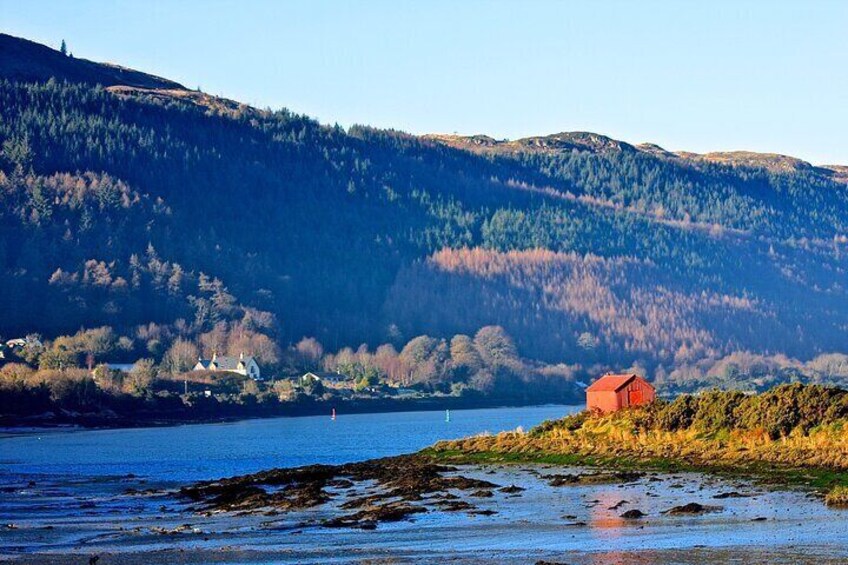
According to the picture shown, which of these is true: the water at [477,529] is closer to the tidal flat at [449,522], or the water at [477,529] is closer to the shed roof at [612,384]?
the tidal flat at [449,522]

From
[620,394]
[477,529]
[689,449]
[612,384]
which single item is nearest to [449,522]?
[477,529]

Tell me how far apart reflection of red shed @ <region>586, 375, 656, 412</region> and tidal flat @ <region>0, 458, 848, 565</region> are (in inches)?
684

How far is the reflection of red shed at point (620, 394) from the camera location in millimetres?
85062

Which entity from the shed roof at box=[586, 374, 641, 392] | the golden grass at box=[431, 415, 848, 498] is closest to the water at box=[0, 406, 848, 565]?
the golden grass at box=[431, 415, 848, 498]

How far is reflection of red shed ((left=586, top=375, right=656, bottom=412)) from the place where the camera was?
279 feet

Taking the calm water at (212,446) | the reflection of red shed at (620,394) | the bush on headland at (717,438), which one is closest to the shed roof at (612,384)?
the reflection of red shed at (620,394)

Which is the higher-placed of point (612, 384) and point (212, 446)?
point (612, 384)

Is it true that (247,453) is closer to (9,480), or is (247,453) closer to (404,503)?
(9,480)

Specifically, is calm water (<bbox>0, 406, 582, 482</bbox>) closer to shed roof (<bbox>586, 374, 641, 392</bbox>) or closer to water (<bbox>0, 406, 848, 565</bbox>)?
water (<bbox>0, 406, 848, 565</bbox>)

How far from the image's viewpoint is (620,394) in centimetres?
8531

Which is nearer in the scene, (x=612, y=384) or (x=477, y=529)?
(x=477, y=529)

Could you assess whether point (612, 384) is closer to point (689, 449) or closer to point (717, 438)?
point (717, 438)

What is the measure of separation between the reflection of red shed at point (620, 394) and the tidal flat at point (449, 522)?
57.0 ft

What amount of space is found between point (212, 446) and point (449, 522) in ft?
245
